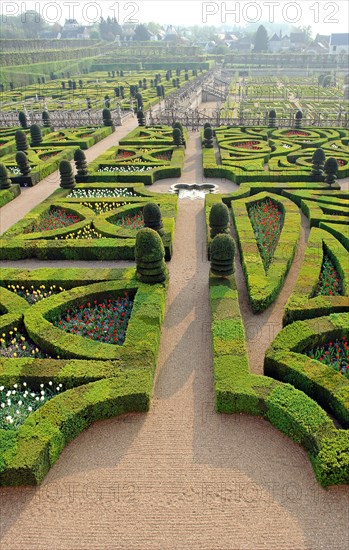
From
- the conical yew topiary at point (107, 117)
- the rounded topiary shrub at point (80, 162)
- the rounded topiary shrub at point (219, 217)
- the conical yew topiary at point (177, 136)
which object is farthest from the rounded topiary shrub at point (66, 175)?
the conical yew topiary at point (107, 117)

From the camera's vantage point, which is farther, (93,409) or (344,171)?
(344,171)

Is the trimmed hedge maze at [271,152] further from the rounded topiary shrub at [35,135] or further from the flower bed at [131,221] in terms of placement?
the rounded topiary shrub at [35,135]

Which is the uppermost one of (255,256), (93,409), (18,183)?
(18,183)

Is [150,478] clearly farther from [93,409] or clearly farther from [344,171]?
[344,171]

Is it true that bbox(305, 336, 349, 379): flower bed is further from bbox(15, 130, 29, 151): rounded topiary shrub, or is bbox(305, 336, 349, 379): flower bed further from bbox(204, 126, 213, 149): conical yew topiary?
bbox(15, 130, 29, 151): rounded topiary shrub

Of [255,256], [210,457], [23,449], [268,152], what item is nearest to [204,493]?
[210,457]

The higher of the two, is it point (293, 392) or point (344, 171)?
point (344, 171)

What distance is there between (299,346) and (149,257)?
200 inches

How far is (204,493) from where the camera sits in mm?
7422

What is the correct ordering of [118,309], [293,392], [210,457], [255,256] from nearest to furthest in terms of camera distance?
[210,457]
[293,392]
[118,309]
[255,256]

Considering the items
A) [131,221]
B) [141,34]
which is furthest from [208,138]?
[141,34]

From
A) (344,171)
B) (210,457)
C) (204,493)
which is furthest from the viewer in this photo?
(344,171)

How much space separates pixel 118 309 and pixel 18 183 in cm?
1607

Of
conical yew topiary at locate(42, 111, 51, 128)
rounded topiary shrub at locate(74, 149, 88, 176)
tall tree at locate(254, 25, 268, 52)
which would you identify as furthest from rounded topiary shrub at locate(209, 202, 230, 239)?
tall tree at locate(254, 25, 268, 52)
